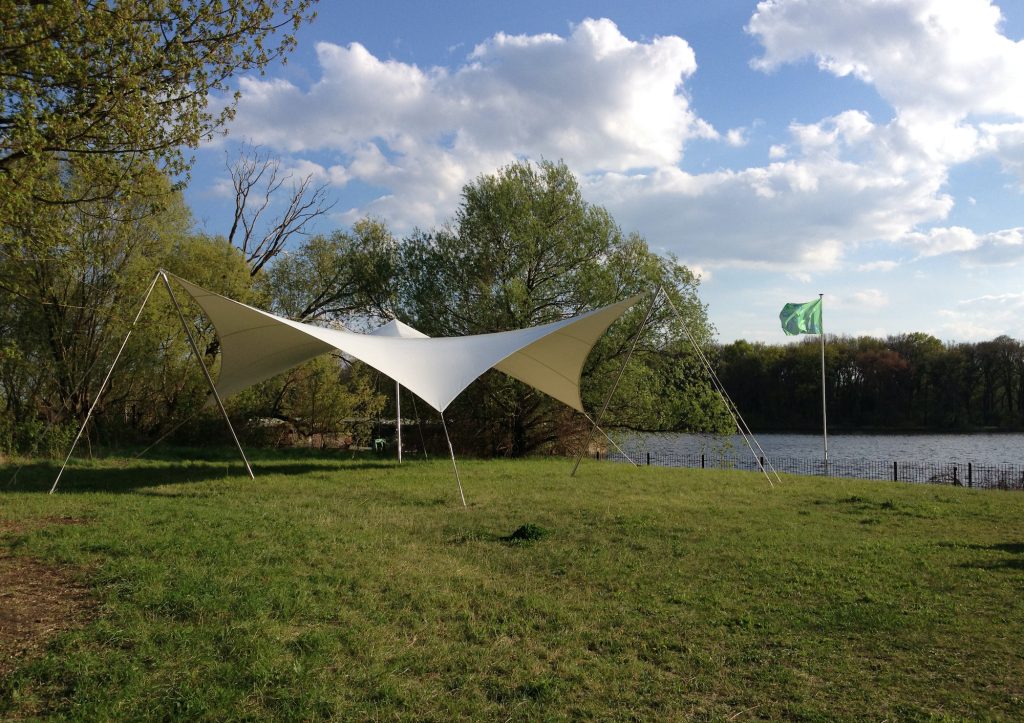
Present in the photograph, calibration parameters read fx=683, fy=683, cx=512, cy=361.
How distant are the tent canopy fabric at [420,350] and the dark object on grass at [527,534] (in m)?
2.50

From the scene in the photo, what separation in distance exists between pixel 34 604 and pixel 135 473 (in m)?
7.82

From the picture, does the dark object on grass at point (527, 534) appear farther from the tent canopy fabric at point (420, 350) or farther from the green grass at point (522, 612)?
the tent canopy fabric at point (420, 350)

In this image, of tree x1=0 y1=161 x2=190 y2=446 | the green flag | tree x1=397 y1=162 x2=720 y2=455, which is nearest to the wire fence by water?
tree x1=397 y1=162 x2=720 y2=455

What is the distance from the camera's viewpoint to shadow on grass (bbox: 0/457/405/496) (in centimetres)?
972

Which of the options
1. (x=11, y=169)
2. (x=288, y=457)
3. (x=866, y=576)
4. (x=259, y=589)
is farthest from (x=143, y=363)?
(x=866, y=576)

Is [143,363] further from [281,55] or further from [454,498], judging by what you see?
[281,55]

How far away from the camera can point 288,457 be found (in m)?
15.9

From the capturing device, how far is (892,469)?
22.0 meters

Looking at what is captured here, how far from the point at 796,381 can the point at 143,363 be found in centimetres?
4484

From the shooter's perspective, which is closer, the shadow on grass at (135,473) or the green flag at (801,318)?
the shadow on grass at (135,473)

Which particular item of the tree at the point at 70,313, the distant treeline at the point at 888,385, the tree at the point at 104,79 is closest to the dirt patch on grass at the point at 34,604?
the tree at the point at 104,79

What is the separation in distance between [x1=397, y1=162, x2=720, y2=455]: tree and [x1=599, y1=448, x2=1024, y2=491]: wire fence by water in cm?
231

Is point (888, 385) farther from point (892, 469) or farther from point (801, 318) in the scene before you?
point (801, 318)

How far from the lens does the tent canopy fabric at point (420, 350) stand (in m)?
10.1
